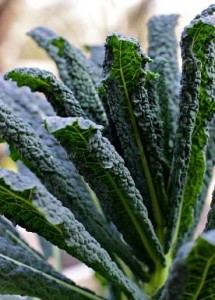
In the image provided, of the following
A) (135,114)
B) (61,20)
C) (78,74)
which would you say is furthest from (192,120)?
(61,20)

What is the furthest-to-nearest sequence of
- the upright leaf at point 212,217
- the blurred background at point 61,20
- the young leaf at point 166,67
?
1. the blurred background at point 61,20
2. the young leaf at point 166,67
3. the upright leaf at point 212,217

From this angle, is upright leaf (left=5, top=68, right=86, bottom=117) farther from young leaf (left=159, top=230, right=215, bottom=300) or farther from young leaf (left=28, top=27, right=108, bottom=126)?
young leaf (left=159, top=230, right=215, bottom=300)

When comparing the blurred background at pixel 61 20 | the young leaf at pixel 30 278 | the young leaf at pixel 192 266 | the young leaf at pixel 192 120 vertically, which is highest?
the blurred background at pixel 61 20

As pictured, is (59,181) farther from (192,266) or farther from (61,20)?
(61,20)

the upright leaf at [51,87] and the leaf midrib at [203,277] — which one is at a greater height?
the upright leaf at [51,87]

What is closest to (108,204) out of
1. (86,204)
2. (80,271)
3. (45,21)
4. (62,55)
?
(86,204)

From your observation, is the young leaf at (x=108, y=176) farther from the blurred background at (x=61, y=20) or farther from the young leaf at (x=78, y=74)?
the blurred background at (x=61, y=20)

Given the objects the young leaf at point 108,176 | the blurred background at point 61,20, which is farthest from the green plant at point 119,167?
the blurred background at point 61,20

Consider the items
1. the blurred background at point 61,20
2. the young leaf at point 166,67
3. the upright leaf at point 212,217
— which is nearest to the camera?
→ the upright leaf at point 212,217
